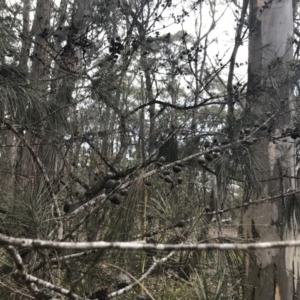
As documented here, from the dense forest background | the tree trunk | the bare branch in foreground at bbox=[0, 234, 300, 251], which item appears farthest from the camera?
the tree trunk

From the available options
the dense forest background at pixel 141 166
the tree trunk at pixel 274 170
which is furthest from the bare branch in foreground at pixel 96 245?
the tree trunk at pixel 274 170

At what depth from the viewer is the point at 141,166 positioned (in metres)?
1.48

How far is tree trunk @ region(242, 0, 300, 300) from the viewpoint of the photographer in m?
1.93

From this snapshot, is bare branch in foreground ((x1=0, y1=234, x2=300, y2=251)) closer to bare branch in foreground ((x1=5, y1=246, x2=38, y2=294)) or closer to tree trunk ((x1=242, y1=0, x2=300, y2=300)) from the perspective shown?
bare branch in foreground ((x1=5, y1=246, x2=38, y2=294))

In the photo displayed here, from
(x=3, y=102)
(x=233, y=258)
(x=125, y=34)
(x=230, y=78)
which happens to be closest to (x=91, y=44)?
(x=125, y=34)

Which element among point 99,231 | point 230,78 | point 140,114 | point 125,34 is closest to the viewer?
point 99,231

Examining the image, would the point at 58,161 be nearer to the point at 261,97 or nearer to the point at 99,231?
the point at 99,231

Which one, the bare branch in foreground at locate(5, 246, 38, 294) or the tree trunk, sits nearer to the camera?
the bare branch in foreground at locate(5, 246, 38, 294)

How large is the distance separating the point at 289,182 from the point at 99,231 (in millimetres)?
1308

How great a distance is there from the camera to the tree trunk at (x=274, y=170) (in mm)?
1934

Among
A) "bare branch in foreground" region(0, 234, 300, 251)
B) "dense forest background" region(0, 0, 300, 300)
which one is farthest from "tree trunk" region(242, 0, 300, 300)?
"bare branch in foreground" region(0, 234, 300, 251)

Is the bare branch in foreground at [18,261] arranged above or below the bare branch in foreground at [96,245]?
below

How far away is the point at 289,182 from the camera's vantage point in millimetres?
2146

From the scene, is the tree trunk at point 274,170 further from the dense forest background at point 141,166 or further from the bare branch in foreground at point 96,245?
the bare branch in foreground at point 96,245
